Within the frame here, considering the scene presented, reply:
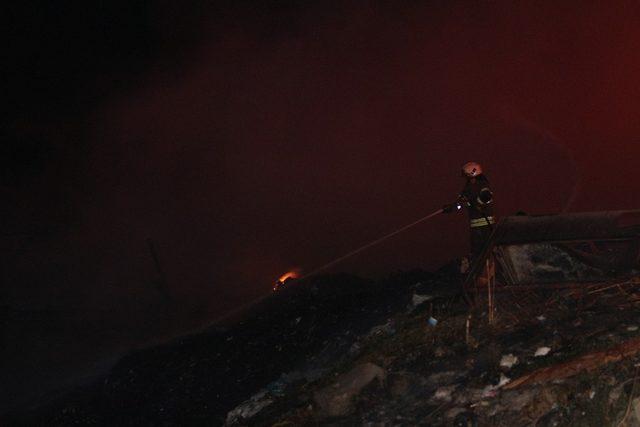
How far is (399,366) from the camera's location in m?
4.19

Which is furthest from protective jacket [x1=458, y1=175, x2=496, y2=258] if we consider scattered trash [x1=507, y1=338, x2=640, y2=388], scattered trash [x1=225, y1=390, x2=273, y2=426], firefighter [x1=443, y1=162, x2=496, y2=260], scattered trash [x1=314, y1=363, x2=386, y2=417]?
scattered trash [x1=225, y1=390, x2=273, y2=426]

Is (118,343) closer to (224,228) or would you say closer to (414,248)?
(224,228)

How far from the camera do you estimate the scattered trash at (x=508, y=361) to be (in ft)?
11.8

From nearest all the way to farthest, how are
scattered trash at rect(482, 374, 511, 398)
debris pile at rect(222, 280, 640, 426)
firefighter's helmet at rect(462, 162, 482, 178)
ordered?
debris pile at rect(222, 280, 640, 426) < scattered trash at rect(482, 374, 511, 398) < firefighter's helmet at rect(462, 162, 482, 178)

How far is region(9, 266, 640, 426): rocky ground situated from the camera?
3.15 meters

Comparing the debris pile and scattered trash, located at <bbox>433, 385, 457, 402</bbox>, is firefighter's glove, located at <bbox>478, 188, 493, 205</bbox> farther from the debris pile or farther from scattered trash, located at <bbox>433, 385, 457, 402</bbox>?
scattered trash, located at <bbox>433, 385, 457, 402</bbox>

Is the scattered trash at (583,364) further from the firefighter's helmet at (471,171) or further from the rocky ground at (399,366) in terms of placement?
the firefighter's helmet at (471,171)

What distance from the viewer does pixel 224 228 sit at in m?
15.7

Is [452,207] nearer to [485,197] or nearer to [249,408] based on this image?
[485,197]

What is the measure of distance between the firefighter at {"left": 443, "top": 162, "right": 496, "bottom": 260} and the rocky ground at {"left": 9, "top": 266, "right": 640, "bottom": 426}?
2.14 feet

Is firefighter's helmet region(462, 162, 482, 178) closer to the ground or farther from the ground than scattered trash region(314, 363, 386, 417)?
farther from the ground

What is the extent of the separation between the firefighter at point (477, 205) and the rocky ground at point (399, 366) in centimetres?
65

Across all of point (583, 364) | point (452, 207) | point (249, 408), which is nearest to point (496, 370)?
point (583, 364)

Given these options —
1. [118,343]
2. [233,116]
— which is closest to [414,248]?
[233,116]
